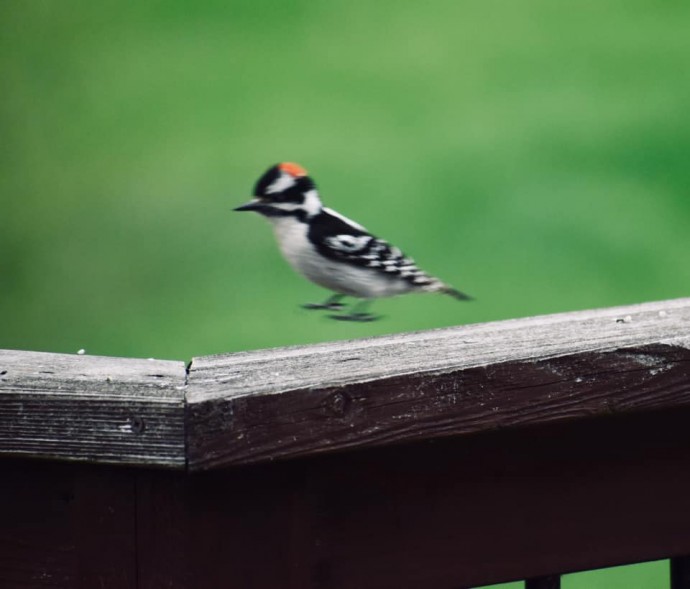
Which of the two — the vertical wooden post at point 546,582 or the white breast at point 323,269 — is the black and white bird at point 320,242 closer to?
the white breast at point 323,269

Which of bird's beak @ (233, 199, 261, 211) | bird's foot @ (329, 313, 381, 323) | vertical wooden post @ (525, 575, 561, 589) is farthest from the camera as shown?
bird's beak @ (233, 199, 261, 211)

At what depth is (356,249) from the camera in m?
3.16

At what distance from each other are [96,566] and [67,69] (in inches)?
408

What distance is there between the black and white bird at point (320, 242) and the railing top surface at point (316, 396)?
181 cm

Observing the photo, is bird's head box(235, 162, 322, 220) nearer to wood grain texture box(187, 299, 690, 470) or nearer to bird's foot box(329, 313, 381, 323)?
bird's foot box(329, 313, 381, 323)

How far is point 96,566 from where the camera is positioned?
1226mm

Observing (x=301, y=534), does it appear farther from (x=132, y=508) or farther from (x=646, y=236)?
(x=646, y=236)

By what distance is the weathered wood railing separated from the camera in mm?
1200

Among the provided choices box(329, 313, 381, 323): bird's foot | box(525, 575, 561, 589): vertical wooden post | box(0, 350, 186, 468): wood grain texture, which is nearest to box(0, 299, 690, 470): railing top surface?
box(0, 350, 186, 468): wood grain texture

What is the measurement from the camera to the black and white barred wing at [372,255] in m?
3.15

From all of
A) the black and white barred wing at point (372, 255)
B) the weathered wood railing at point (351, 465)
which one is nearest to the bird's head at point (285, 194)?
the black and white barred wing at point (372, 255)

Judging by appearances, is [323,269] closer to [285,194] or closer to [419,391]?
[285,194]

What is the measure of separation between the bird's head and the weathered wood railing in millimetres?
1828

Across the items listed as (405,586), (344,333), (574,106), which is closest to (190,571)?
(405,586)
